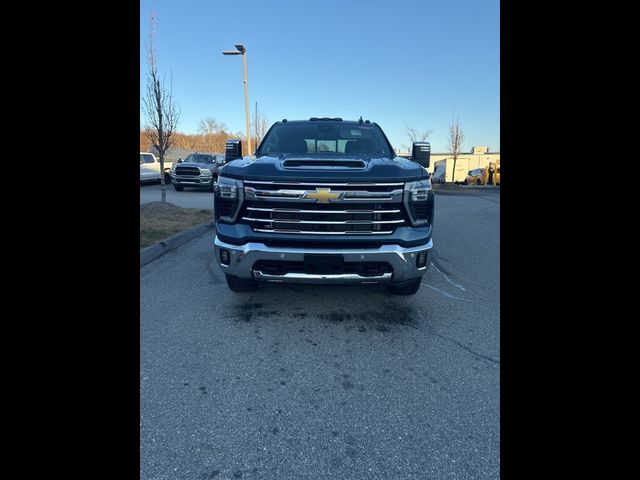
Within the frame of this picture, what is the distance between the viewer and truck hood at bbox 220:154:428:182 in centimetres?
269

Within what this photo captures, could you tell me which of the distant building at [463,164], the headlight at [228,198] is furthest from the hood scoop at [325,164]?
the distant building at [463,164]

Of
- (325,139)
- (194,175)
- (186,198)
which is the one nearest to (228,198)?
(325,139)

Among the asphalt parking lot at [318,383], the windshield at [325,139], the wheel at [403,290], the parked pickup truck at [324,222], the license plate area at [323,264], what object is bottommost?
the asphalt parking lot at [318,383]

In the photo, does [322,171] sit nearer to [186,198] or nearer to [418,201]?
[418,201]

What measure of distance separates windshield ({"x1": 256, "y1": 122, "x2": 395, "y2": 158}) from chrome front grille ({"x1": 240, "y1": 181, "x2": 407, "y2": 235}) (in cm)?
148

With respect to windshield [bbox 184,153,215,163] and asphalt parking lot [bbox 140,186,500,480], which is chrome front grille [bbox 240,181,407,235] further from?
windshield [bbox 184,153,215,163]

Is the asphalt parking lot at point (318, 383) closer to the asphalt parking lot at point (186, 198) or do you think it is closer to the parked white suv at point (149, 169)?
the asphalt parking lot at point (186, 198)

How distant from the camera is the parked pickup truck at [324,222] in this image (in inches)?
104

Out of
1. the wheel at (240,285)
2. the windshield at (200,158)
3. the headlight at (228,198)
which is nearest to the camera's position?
the headlight at (228,198)

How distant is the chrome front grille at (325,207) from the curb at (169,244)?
124 inches

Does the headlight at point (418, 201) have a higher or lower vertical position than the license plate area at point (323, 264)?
higher
